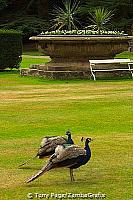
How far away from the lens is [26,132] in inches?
527

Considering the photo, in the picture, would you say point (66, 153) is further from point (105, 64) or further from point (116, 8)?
point (116, 8)

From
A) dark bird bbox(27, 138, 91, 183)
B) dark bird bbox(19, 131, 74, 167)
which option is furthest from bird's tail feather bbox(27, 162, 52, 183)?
dark bird bbox(19, 131, 74, 167)

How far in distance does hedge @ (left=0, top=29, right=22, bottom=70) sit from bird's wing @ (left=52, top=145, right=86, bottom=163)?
20.9 metres

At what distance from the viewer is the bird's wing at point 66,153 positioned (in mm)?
8555

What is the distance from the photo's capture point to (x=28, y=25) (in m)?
53.2

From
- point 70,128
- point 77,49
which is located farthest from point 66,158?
point 77,49

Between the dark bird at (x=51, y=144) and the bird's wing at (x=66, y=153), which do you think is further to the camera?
the dark bird at (x=51, y=144)

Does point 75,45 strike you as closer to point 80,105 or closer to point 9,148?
point 80,105

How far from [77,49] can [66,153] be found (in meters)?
17.6

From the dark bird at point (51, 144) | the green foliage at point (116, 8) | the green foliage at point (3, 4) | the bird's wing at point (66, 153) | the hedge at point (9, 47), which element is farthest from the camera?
the green foliage at point (3, 4)

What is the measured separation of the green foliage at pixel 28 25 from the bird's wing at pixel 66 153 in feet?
144

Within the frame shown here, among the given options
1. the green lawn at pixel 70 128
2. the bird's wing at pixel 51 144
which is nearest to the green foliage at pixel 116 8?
the green lawn at pixel 70 128

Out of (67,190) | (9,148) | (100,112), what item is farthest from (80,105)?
(67,190)

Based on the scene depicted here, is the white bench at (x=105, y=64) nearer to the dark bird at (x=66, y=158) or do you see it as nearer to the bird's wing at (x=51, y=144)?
the bird's wing at (x=51, y=144)
